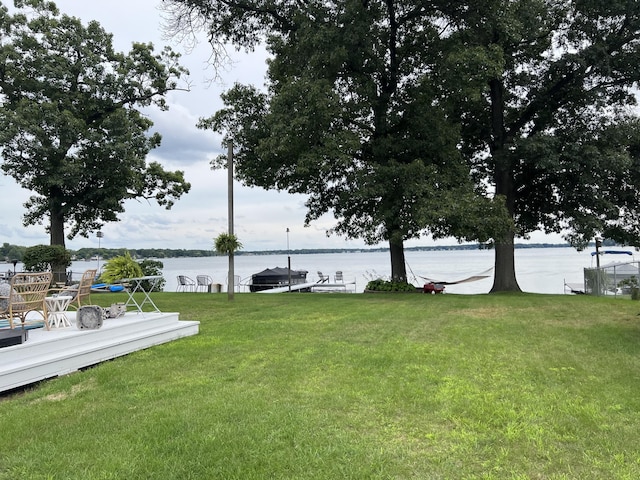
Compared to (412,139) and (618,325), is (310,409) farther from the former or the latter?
(412,139)

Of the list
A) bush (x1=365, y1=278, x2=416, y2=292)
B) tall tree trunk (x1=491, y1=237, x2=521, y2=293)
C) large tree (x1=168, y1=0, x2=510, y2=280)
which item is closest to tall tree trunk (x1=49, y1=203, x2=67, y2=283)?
large tree (x1=168, y1=0, x2=510, y2=280)

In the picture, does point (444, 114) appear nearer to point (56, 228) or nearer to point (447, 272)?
point (56, 228)

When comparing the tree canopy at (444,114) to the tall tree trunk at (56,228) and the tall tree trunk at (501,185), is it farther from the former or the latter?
the tall tree trunk at (56,228)

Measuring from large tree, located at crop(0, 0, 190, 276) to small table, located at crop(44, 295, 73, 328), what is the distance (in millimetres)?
10227

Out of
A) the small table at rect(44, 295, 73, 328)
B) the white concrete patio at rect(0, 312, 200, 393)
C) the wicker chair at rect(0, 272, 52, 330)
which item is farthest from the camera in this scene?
the small table at rect(44, 295, 73, 328)

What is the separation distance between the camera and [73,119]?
573 inches

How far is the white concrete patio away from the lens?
14.3 ft

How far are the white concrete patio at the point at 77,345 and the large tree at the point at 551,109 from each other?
10249mm

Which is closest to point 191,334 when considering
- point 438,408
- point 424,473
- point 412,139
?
point 438,408

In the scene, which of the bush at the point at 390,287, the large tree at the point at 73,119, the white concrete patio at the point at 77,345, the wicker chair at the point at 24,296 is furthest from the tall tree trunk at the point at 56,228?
the wicker chair at the point at 24,296

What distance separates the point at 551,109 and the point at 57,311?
16.1 metres

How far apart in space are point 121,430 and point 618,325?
7.70 meters

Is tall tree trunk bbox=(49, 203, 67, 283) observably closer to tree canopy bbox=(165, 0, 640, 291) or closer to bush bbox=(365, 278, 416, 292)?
tree canopy bbox=(165, 0, 640, 291)

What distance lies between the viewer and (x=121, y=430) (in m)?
3.14
